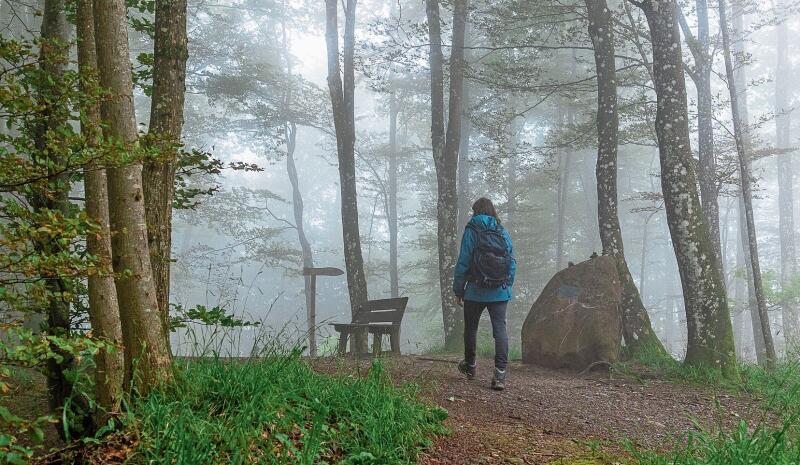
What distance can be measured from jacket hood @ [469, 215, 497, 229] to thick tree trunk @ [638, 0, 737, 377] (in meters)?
2.82

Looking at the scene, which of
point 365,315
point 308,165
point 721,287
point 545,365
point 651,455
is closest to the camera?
point 651,455

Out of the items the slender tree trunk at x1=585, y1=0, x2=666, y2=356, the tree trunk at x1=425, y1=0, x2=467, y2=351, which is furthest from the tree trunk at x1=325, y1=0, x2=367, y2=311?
the slender tree trunk at x1=585, y1=0, x2=666, y2=356

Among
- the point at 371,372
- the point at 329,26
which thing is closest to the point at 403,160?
the point at 329,26

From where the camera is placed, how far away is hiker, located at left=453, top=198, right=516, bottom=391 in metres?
5.96

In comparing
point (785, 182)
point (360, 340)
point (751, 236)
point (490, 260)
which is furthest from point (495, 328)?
point (785, 182)

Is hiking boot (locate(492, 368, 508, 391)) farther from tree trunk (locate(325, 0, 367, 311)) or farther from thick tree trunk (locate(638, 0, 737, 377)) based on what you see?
tree trunk (locate(325, 0, 367, 311))

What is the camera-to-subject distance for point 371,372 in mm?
4004

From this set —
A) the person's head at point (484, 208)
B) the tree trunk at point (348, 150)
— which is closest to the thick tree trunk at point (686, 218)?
the person's head at point (484, 208)

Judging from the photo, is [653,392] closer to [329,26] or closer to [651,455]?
[651,455]

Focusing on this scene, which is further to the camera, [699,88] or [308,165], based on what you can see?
[308,165]

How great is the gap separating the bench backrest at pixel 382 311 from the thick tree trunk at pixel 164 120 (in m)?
6.01

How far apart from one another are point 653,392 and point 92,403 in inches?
238

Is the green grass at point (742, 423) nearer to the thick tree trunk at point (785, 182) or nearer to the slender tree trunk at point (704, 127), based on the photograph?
the slender tree trunk at point (704, 127)

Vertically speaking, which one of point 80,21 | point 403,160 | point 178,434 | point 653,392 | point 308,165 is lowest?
point 653,392
